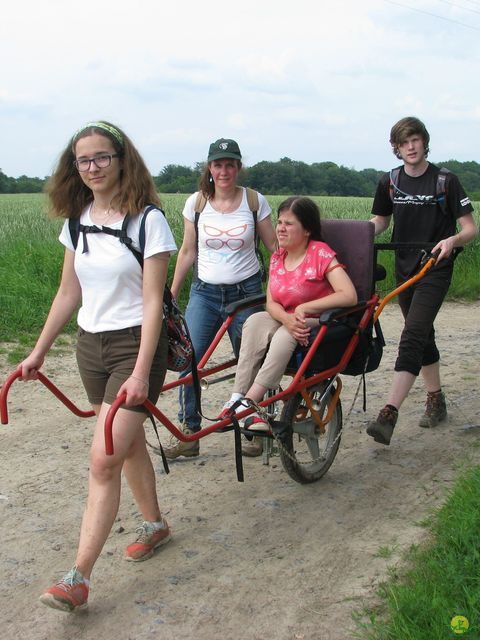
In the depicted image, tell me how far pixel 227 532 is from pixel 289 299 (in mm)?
1403

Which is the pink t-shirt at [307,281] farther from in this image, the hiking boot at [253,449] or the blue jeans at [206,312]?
the hiking boot at [253,449]

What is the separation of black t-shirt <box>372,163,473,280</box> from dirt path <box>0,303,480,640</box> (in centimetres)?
136

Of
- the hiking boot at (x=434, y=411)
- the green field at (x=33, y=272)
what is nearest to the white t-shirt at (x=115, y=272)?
the hiking boot at (x=434, y=411)

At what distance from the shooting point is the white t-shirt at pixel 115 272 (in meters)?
3.64

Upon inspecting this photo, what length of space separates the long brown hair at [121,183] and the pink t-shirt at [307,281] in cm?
146

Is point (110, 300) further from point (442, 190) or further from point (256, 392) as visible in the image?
point (442, 190)

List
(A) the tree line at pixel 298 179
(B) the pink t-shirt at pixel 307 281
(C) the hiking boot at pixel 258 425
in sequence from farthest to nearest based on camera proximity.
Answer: (A) the tree line at pixel 298 179, (B) the pink t-shirt at pixel 307 281, (C) the hiking boot at pixel 258 425

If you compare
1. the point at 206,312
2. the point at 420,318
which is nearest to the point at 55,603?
the point at 206,312

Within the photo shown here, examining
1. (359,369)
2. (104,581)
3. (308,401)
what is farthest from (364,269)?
(104,581)

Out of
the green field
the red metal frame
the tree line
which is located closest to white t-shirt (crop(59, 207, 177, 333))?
the red metal frame

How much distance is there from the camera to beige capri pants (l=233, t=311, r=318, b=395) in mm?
4645

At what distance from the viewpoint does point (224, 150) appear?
5.37 metres

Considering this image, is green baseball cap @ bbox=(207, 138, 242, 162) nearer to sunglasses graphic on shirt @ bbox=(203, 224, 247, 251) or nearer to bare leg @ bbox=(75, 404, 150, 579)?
sunglasses graphic on shirt @ bbox=(203, 224, 247, 251)

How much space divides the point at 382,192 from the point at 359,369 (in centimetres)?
157
